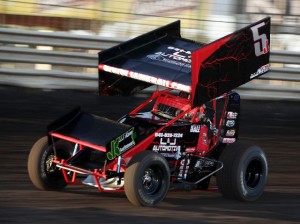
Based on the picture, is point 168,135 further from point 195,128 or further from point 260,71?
point 260,71

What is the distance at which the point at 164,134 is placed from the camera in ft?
26.5

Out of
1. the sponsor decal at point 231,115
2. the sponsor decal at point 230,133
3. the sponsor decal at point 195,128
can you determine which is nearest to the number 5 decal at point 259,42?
the sponsor decal at point 231,115

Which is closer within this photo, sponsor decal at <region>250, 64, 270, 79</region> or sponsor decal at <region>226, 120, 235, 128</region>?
sponsor decal at <region>250, 64, 270, 79</region>

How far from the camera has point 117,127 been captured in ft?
25.8

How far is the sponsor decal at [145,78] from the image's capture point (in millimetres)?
8000

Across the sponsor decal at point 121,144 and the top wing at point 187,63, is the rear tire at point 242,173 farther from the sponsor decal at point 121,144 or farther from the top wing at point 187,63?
the sponsor decal at point 121,144

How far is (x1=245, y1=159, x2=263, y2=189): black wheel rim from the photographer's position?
8570 mm

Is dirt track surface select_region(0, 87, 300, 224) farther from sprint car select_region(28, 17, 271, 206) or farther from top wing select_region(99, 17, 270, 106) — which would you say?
top wing select_region(99, 17, 270, 106)

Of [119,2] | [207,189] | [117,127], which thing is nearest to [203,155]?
[207,189]

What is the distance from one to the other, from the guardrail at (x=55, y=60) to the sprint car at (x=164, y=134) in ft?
15.4

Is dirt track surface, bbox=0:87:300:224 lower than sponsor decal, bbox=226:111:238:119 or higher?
lower

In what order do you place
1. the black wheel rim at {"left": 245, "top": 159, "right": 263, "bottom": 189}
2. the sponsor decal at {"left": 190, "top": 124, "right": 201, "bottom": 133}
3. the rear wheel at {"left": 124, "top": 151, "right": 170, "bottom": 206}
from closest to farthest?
1. the rear wheel at {"left": 124, "top": 151, "right": 170, "bottom": 206}
2. the sponsor decal at {"left": 190, "top": 124, "right": 201, "bottom": 133}
3. the black wheel rim at {"left": 245, "top": 159, "right": 263, "bottom": 189}

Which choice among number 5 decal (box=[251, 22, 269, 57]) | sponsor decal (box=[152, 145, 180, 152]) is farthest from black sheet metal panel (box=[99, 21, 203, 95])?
number 5 decal (box=[251, 22, 269, 57])

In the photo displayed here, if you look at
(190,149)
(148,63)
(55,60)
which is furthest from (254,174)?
(55,60)
